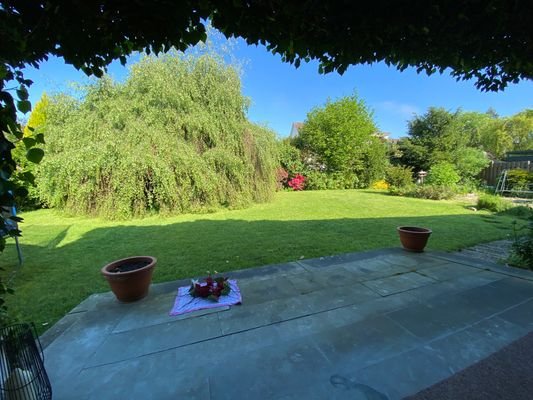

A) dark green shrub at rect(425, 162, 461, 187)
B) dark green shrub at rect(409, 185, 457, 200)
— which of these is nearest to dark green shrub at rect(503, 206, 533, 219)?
dark green shrub at rect(409, 185, 457, 200)

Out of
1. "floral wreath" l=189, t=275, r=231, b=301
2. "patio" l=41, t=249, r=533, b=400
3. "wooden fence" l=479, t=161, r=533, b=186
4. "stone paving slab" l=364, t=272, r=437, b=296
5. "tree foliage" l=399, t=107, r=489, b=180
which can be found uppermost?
"tree foliage" l=399, t=107, r=489, b=180

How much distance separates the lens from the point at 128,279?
102 inches

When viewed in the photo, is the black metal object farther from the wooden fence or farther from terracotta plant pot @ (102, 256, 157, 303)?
the wooden fence

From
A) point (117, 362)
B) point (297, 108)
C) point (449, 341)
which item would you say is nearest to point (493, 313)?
point (449, 341)

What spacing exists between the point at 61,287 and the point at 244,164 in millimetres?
6117

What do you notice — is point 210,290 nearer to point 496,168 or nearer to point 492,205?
point 492,205

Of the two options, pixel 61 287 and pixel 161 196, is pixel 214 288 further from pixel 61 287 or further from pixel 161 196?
pixel 161 196

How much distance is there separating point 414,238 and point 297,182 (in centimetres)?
1099

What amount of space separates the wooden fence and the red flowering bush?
9887mm

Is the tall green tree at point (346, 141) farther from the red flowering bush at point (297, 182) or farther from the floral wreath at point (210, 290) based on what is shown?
the floral wreath at point (210, 290)

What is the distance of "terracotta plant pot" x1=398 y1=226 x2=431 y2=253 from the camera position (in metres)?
3.87

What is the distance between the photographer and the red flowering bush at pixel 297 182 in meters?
14.7

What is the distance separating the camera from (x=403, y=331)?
2031 mm

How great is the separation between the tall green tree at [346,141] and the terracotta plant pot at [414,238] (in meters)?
12.1
